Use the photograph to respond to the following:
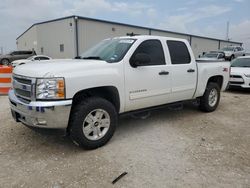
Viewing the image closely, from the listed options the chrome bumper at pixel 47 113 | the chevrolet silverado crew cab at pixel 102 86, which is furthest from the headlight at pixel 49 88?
the chrome bumper at pixel 47 113

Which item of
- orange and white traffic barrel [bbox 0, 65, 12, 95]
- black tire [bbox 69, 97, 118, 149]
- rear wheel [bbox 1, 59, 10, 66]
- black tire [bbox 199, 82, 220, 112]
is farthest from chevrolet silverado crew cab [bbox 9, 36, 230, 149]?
rear wheel [bbox 1, 59, 10, 66]

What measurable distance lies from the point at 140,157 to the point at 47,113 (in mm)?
1562

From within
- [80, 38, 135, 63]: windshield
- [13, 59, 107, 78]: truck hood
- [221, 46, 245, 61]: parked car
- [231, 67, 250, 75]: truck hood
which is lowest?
[231, 67, 250, 75]: truck hood

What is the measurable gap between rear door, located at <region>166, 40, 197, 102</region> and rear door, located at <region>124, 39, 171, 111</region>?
0.74 ft

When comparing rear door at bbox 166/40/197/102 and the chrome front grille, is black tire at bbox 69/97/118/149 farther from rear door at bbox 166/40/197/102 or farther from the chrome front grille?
rear door at bbox 166/40/197/102

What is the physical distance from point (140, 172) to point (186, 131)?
1962mm

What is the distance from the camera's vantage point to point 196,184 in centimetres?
293

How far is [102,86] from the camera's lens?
12.6 feet

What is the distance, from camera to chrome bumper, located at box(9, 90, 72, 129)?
3295 millimetres

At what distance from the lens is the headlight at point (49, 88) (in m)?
3.31

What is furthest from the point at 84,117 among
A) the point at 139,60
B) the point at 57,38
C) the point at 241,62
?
the point at 57,38

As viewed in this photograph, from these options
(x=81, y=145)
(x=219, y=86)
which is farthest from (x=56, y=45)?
(x=81, y=145)

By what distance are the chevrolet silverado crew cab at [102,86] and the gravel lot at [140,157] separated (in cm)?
45

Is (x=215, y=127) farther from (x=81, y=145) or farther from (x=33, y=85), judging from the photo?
(x=33, y=85)
